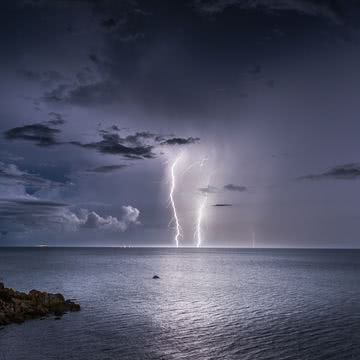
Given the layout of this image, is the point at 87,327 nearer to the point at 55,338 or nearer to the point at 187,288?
the point at 55,338

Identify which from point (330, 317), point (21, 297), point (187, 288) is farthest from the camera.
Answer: point (187, 288)

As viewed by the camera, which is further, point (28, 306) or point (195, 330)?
point (28, 306)

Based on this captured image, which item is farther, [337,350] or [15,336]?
[15,336]

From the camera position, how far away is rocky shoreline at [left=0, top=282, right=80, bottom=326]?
4672cm

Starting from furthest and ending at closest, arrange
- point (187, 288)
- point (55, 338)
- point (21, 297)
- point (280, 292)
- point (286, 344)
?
point (187, 288) → point (280, 292) → point (21, 297) → point (55, 338) → point (286, 344)

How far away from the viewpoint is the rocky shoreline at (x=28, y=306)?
1840 inches

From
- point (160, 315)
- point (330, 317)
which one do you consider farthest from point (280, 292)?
point (160, 315)

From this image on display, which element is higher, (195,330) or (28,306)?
(28,306)

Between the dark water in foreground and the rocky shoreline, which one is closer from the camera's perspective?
the dark water in foreground

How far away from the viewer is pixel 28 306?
50344 millimetres

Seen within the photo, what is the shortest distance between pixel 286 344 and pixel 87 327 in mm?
23233

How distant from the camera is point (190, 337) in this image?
130 feet

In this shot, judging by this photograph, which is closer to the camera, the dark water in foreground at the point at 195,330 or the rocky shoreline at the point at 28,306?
the dark water in foreground at the point at 195,330

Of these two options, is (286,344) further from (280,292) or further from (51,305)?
(280,292)
